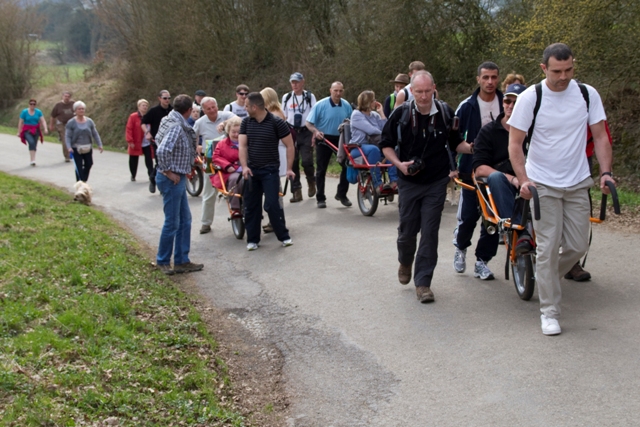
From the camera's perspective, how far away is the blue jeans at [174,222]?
9185 millimetres

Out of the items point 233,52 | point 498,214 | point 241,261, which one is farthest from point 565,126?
point 233,52

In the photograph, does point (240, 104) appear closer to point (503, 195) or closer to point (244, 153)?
point (244, 153)

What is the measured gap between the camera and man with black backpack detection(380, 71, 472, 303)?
726cm

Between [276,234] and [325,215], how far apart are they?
6.75ft

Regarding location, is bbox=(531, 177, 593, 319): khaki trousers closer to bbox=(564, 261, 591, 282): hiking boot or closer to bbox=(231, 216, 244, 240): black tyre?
bbox=(564, 261, 591, 282): hiking boot

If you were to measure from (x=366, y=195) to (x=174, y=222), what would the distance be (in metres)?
3.87

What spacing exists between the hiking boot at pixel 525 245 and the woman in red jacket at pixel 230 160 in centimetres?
518

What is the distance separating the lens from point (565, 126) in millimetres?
6078

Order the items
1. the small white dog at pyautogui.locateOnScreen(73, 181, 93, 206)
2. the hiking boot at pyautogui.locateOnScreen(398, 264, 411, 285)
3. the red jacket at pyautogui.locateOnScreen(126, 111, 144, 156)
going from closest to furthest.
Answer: the hiking boot at pyautogui.locateOnScreen(398, 264, 411, 285) < the small white dog at pyautogui.locateOnScreen(73, 181, 93, 206) < the red jacket at pyautogui.locateOnScreen(126, 111, 144, 156)

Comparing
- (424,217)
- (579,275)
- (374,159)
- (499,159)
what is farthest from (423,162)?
(374,159)

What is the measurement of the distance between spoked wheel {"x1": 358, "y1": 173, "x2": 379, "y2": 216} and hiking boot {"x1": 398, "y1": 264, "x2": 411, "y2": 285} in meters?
4.22

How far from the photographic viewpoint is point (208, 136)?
12445mm

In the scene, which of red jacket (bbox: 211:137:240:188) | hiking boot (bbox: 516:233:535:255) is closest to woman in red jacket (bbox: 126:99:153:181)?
red jacket (bbox: 211:137:240:188)

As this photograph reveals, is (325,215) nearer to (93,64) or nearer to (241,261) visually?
(241,261)
